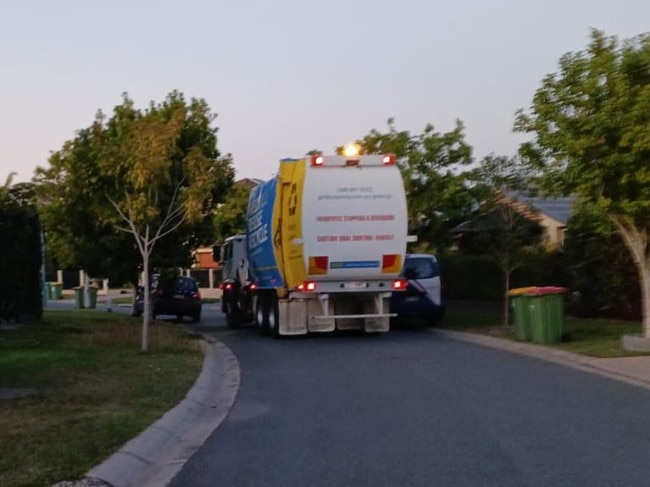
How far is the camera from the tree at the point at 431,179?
31.9 metres

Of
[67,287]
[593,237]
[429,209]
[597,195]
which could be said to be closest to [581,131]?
[597,195]

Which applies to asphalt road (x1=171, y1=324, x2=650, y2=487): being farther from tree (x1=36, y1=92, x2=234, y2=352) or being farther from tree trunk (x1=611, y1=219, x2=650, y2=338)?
tree (x1=36, y1=92, x2=234, y2=352)

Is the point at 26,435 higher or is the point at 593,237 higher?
the point at 593,237

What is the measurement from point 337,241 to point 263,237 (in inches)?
133

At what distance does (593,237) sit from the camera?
25.4 m

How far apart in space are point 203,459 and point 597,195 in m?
10.7

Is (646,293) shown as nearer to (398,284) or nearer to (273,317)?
(398,284)

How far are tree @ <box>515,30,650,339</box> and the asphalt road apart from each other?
3.15m

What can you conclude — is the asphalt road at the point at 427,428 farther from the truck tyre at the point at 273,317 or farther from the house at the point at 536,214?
the house at the point at 536,214

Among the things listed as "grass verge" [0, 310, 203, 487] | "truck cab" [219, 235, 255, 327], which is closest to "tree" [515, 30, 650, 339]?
"grass verge" [0, 310, 203, 487]

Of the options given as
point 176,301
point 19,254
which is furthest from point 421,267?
point 176,301

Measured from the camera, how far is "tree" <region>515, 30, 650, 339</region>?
1705cm

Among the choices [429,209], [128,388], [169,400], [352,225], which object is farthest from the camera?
[429,209]

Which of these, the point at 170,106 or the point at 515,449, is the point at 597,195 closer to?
the point at 515,449
